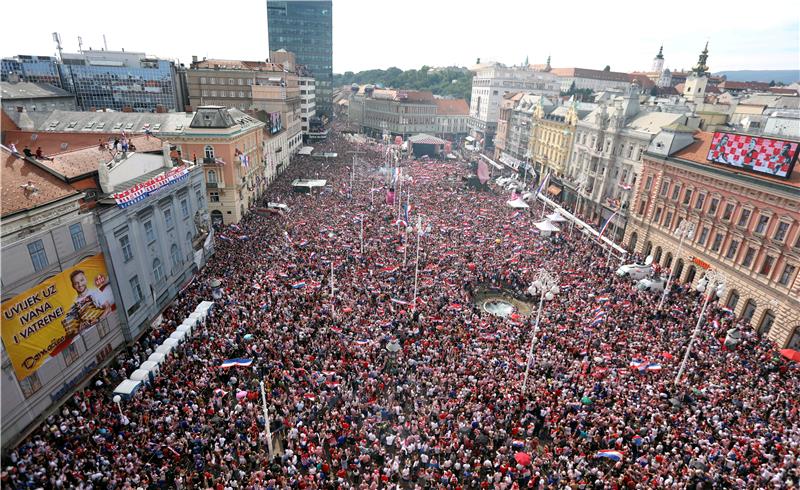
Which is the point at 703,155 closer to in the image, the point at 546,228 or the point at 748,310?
the point at 748,310

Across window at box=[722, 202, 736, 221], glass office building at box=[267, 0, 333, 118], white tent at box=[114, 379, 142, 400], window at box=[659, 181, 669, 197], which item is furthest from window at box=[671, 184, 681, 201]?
glass office building at box=[267, 0, 333, 118]

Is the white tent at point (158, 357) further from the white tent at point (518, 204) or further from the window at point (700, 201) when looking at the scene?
the white tent at point (518, 204)

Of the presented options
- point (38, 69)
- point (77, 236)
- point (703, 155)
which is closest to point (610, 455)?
point (77, 236)

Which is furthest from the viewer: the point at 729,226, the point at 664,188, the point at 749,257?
the point at 664,188

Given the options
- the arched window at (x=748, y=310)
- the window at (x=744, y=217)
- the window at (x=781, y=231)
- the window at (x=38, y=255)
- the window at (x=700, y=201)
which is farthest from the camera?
the window at (x=700, y=201)

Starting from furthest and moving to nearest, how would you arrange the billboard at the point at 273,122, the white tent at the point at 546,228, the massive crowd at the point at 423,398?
the billboard at the point at 273,122 < the white tent at the point at 546,228 < the massive crowd at the point at 423,398

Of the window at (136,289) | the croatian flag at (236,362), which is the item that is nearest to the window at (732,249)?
the croatian flag at (236,362)
